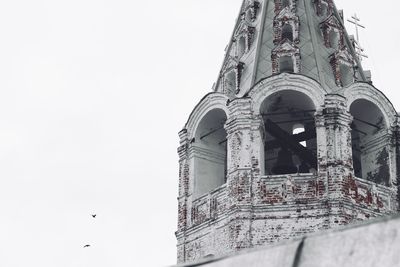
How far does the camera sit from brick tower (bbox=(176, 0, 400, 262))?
12570mm

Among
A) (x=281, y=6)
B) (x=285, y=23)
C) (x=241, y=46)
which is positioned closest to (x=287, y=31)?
(x=285, y=23)

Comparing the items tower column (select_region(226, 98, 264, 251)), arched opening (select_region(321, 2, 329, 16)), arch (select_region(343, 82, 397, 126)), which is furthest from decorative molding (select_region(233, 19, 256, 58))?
arch (select_region(343, 82, 397, 126))

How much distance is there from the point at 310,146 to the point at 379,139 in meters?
1.49

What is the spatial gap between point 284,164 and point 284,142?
0.52m

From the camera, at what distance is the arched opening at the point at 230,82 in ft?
48.2

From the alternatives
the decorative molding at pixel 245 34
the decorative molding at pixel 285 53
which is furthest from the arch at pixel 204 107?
the decorative molding at pixel 245 34

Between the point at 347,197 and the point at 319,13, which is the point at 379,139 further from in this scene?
the point at 319,13

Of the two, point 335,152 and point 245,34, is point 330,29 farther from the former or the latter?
point 335,152

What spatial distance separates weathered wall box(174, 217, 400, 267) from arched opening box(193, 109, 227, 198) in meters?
11.2

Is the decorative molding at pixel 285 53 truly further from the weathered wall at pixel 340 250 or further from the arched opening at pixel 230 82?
the weathered wall at pixel 340 250

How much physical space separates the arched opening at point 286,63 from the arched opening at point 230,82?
0.92 meters

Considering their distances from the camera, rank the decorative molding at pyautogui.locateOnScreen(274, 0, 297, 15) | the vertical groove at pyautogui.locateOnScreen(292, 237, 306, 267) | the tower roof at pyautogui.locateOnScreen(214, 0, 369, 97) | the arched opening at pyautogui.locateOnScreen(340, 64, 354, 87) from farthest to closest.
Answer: the decorative molding at pyautogui.locateOnScreen(274, 0, 297, 15)
the arched opening at pyautogui.locateOnScreen(340, 64, 354, 87)
the tower roof at pyautogui.locateOnScreen(214, 0, 369, 97)
the vertical groove at pyautogui.locateOnScreen(292, 237, 306, 267)

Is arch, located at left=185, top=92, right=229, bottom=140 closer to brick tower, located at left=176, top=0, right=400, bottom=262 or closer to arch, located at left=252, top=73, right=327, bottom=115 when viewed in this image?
brick tower, located at left=176, top=0, right=400, bottom=262

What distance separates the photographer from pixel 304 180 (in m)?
12.7
